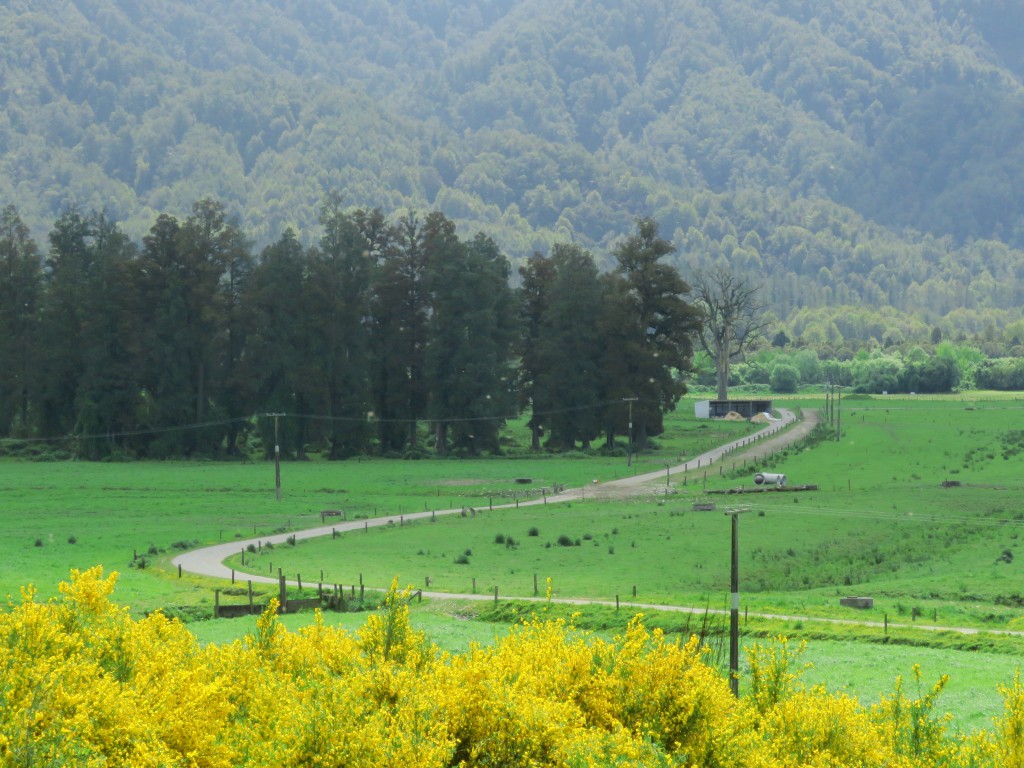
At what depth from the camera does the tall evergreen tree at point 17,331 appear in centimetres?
12212

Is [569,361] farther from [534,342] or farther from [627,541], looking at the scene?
[627,541]

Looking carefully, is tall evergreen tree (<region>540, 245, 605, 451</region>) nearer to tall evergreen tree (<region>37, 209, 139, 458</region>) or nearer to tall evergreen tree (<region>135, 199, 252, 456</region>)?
tall evergreen tree (<region>135, 199, 252, 456</region>)

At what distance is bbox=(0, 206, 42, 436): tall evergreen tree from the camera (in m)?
122

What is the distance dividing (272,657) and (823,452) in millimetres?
91719

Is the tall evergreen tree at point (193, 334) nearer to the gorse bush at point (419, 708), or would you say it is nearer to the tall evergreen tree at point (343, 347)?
the tall evergreen tree at point (343, 347)

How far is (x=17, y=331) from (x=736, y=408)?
8393cm

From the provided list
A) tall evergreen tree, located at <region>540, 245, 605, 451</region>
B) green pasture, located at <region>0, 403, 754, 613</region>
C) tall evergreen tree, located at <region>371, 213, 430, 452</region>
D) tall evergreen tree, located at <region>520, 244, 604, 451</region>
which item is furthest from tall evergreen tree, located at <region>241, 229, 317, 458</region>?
tall evergreen tree, located at <region>540, 245, 605, 451</region>

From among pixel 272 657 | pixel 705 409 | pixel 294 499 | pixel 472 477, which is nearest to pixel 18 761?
pixel 272 657

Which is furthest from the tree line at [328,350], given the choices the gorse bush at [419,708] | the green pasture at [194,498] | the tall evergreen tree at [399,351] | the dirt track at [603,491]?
the gorse bush at [419,708]

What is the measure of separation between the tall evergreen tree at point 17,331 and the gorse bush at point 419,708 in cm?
10463

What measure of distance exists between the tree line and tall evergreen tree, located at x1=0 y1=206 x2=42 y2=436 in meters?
0.21

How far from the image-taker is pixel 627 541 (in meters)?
63.5

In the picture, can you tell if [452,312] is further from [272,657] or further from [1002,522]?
[272,657]

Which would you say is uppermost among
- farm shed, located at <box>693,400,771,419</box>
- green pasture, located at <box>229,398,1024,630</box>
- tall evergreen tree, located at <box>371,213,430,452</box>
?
tall evergreen tree, located at <box>371,213,430,452</box>
